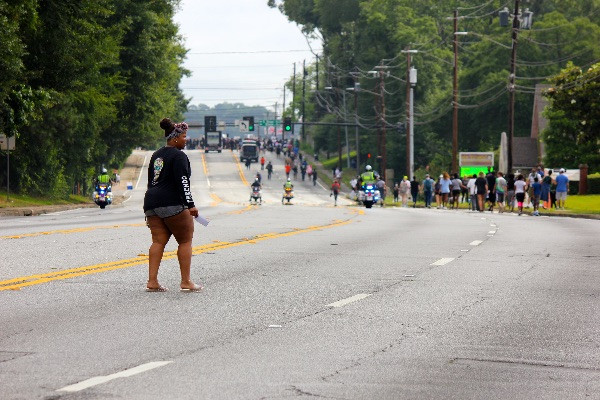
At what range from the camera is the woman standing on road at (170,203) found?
13.5 m

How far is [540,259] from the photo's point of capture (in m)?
20.3

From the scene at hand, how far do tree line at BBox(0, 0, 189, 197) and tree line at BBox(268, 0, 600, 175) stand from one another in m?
27.9

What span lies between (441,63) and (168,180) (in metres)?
112

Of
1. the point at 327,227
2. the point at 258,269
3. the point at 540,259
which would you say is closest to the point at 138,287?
the point at 258,269

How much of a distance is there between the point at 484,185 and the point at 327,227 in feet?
83.3

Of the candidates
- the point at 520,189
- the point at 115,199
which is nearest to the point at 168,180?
the point at 520,189

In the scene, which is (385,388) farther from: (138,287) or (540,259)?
(540,259)

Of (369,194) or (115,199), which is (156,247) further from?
(115,199)

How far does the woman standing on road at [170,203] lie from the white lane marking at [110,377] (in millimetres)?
4901

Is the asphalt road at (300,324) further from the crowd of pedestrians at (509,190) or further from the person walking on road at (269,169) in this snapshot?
the person walking on road at (269,169)

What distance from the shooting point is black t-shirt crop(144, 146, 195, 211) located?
44.3ft

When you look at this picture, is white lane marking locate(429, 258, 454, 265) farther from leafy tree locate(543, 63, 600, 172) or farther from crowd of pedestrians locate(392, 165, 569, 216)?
leafy tree locate(543, 63, 600, 172)

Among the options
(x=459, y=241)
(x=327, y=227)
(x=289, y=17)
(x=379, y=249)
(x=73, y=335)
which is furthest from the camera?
(x=289, y=17)

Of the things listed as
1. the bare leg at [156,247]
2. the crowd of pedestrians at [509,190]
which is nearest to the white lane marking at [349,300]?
the bare leg at [156,247]
